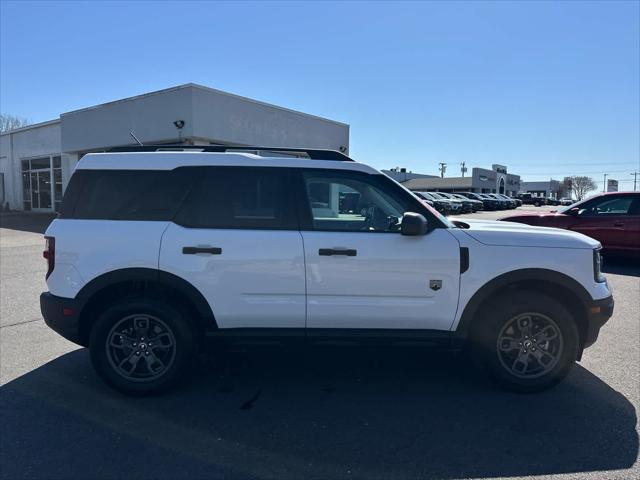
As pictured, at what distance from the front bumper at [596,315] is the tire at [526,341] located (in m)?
0.15

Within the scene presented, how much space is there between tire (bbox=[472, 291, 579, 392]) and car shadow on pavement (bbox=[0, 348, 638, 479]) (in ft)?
0.56

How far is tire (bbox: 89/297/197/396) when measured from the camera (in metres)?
3.95

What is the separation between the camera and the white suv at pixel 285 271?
12.8ft

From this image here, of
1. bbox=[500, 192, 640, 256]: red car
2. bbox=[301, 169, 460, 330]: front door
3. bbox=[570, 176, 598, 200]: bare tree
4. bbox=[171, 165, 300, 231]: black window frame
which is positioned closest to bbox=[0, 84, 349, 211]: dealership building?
bbox=[500, 192, 640, 256]: red car

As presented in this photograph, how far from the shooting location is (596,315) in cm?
407

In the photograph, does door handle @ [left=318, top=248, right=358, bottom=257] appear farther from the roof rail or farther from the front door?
the roof rail

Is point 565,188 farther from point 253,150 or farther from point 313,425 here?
point 313,425

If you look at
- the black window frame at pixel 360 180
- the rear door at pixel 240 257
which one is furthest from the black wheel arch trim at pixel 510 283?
the rear door at pixel 240 257

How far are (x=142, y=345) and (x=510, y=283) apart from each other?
3131 mm

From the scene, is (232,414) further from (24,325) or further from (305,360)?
(24,325)

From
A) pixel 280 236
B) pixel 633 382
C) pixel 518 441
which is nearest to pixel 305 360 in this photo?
pixel 280 236

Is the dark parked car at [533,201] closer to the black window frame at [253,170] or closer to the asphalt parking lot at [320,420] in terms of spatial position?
the asphalt parking lot at [320,420]

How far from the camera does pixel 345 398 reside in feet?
13.1

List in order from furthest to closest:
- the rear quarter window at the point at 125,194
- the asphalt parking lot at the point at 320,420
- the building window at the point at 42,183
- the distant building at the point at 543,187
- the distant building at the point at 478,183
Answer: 1. the distant building at the point at 543,187
2. the distant building at the point at 478,183
3. the building window at the point at 42,183
4. the rear quarter window at the point at 125,194
5. the asphalt parking lot at the point at 320,420
